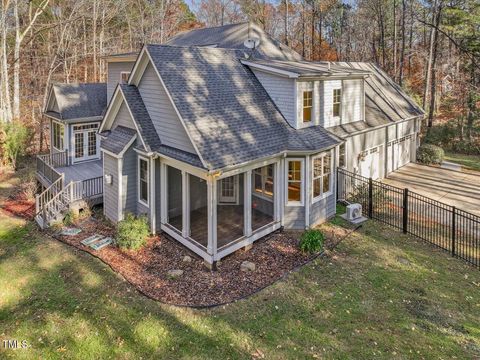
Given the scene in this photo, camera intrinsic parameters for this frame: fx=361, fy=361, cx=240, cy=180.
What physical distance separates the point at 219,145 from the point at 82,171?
34.5 ft

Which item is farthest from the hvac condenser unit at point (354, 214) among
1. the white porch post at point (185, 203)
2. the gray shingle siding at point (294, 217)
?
the white porch post at point (185, 203)

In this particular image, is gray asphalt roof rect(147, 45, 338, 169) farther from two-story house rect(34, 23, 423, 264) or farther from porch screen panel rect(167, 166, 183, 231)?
porch screen panel rect(167, 166, 183, 231)

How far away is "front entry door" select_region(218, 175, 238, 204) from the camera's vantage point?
47.5 feet

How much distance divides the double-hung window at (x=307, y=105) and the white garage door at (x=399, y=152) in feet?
28.9

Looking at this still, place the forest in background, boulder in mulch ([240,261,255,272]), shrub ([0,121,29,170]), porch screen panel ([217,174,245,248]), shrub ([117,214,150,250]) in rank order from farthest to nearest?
the forest in background
shrub ([0,121,29,170])
porch screen panel ([217,174,245,248])
shrub ([117,214,150,250])
boulder in mulch ([240,261,255,272])

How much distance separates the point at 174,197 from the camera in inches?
535

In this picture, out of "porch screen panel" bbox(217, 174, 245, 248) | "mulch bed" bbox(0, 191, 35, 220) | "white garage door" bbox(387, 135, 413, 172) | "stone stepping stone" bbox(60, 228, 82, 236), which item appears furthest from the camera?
"white garage door" bbox(387, 135, 413, 172)

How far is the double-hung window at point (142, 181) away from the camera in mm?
12746

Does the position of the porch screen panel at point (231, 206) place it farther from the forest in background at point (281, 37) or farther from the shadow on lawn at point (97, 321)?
the forest in background at point (281, 37)

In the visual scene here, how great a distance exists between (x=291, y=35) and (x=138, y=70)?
37418 mm

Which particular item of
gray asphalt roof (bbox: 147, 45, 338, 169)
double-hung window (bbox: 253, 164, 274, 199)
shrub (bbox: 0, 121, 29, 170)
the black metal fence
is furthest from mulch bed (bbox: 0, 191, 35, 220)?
the black metal fence

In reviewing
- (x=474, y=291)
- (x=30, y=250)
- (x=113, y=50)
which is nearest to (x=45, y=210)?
(x=30, y=250)

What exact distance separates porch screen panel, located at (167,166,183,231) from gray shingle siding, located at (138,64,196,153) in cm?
167

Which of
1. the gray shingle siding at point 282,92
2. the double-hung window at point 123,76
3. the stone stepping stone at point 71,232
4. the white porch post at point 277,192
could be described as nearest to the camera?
the white porch post at point 277,192
